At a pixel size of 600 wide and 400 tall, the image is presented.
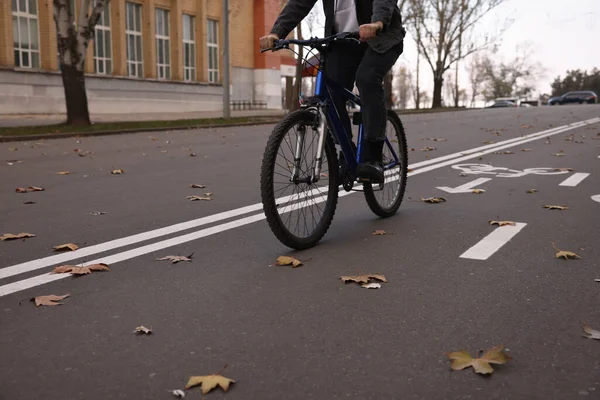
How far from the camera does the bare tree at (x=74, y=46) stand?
2045 centimetres

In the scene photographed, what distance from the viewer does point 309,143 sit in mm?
4965

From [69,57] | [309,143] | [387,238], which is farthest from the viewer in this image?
[69,57]

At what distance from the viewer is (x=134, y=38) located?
127ft

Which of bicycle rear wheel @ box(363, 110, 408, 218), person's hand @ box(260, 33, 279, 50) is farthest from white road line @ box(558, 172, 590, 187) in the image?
person's hand @ box(260, 33, 279, 50)

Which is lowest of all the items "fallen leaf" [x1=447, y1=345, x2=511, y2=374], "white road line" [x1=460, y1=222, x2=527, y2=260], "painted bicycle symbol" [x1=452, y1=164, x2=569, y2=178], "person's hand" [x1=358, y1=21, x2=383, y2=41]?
"white road line" [x1=460, y1=222, x2=527, y2=260]

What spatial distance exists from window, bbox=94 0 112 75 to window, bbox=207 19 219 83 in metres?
8.89

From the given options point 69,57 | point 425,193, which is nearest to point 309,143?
point 425,193

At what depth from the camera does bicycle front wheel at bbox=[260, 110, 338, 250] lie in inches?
184

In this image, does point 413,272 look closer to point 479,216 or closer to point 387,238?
point 387,238

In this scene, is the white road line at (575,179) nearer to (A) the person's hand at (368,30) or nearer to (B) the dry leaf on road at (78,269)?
(A) the person's hand at (368,30)

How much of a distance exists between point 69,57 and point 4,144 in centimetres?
603

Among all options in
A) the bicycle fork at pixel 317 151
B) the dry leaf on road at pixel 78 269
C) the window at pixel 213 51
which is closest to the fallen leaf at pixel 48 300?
the dry leaf on road at pixel 78 269

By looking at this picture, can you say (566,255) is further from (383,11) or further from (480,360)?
(480,360)

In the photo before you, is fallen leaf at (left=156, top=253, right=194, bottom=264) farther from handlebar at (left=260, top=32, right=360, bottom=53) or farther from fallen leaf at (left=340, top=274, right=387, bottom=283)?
handlebar at (left=260, top=32, right=360, bottom=53)
